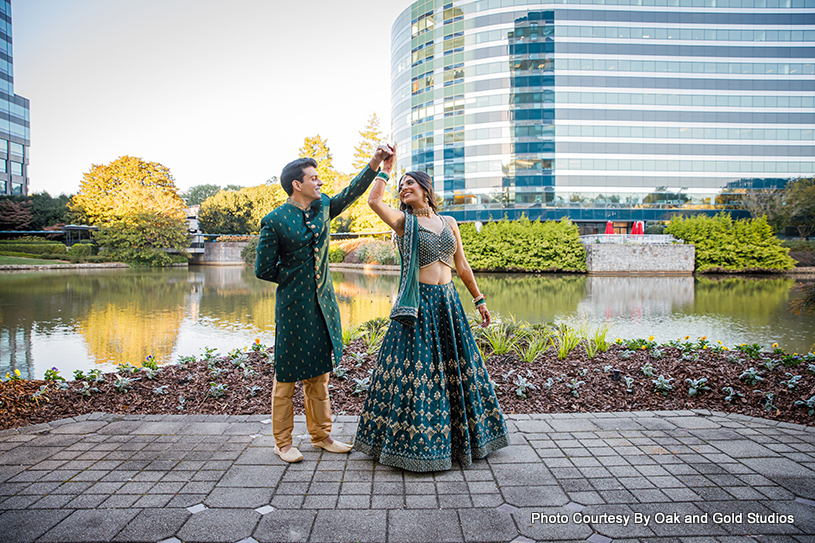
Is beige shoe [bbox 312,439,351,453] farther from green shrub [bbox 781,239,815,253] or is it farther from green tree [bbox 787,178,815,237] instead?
green tree [bbox 787,178,815,237]

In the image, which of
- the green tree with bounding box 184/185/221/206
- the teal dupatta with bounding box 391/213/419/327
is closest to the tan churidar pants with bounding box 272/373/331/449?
the teal dupatta with bounding box 391/213/419/327

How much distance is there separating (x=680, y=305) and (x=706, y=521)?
40.9ft

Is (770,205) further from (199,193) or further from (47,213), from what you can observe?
(199,193)

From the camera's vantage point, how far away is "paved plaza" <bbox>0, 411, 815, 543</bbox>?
88.0 inches

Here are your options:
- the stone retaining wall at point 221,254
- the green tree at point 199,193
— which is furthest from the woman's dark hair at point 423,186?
the green tree at point 199,193

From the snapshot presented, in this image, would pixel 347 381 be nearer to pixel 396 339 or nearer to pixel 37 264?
pixel 396 339

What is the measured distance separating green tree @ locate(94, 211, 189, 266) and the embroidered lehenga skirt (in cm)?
3507

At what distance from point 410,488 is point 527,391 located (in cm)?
202

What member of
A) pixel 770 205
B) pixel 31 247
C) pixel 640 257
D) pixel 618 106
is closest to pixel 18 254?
pixel 31 247

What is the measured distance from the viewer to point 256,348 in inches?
231

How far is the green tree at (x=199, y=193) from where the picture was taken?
76.2m

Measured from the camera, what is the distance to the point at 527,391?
14.3ft

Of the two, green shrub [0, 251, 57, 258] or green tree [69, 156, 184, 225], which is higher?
green tree [69, 156, 184, 225]

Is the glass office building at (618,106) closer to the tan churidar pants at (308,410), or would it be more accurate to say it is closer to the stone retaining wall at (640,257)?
the stone retaining wall at (640,257)
